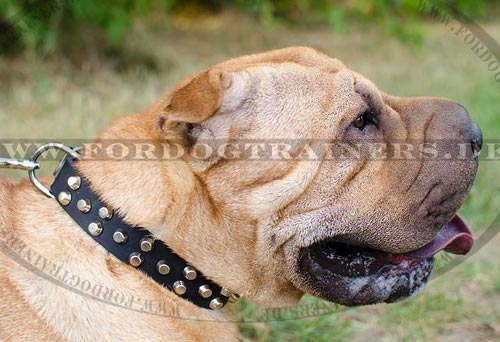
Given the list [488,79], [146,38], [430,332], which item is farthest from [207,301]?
[146,38]

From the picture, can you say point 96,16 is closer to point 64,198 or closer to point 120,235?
point 64,198

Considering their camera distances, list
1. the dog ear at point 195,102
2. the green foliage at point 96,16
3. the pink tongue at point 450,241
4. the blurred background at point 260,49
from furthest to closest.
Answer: the green foliage at point 96,16
the blurred background at point 260,49
the pink tongue at point 450,241
the dog ear at point 195,102

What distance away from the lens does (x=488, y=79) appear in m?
8.95

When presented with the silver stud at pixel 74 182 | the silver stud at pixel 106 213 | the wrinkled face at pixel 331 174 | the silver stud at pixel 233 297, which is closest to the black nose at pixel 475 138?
the wrinkled face at pixel 331 174

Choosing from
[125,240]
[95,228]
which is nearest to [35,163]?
[95,228]

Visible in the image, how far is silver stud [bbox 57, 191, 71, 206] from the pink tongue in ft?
4.73

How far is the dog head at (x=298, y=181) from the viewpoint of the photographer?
8.84ft

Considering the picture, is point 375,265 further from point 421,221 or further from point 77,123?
point 77,123

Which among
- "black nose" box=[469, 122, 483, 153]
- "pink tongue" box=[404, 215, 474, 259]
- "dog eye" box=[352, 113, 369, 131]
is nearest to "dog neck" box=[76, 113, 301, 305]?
"dog eye" box=[352, 113, 369, 131]

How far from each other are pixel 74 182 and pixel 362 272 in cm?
124

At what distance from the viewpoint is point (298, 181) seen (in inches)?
108

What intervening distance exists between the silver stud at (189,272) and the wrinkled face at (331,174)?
0.21 m

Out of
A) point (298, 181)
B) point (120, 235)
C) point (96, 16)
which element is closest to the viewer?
point (120, 235)

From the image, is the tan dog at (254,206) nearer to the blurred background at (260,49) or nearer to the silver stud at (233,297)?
the silver stud at (233,297)
